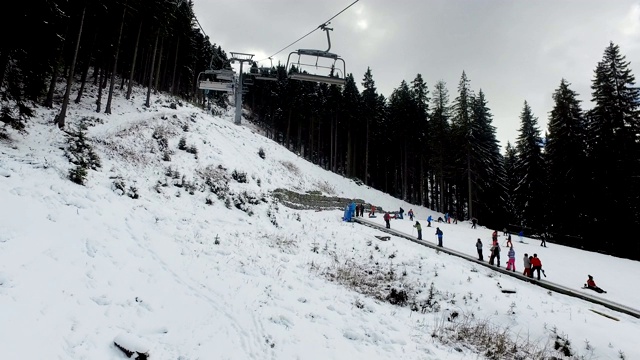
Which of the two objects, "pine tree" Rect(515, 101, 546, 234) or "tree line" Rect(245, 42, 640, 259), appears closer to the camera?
"tree line" Rect(245, 42, 640, 259)

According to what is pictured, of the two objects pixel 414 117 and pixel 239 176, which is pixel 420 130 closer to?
pixel 414 117

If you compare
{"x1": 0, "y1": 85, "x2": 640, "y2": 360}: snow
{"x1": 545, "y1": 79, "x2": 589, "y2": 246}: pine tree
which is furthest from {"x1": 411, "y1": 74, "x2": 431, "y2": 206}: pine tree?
{"x1": 0, "y1": 85, "x2": 640, "y2": 360}: snow

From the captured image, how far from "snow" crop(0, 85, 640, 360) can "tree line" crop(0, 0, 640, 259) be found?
571cm

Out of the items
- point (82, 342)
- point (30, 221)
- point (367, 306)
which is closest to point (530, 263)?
point (367, 306)

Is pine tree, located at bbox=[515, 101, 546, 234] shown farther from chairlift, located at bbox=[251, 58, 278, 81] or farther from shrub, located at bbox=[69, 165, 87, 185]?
shrub, located at bbox=[69, 165, 87, 185]

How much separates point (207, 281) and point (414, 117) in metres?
52.1

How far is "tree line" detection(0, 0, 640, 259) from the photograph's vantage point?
20125 mm

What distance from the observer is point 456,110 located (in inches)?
1905

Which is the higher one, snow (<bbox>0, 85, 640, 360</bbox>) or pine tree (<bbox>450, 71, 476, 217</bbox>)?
pine tree (<bbox>450, 71, 476, 217</bbox>)

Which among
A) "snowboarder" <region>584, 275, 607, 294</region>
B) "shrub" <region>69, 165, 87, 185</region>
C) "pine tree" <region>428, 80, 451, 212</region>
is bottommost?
"snowboarder" <region>584, 275, 607, 294</region>

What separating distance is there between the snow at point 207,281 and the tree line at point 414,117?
5.71 m

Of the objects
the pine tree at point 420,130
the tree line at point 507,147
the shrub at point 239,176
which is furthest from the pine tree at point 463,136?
the shrub at point 239,176

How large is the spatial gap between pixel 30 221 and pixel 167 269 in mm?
3448

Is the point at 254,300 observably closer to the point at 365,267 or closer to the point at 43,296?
the point at 43,296
